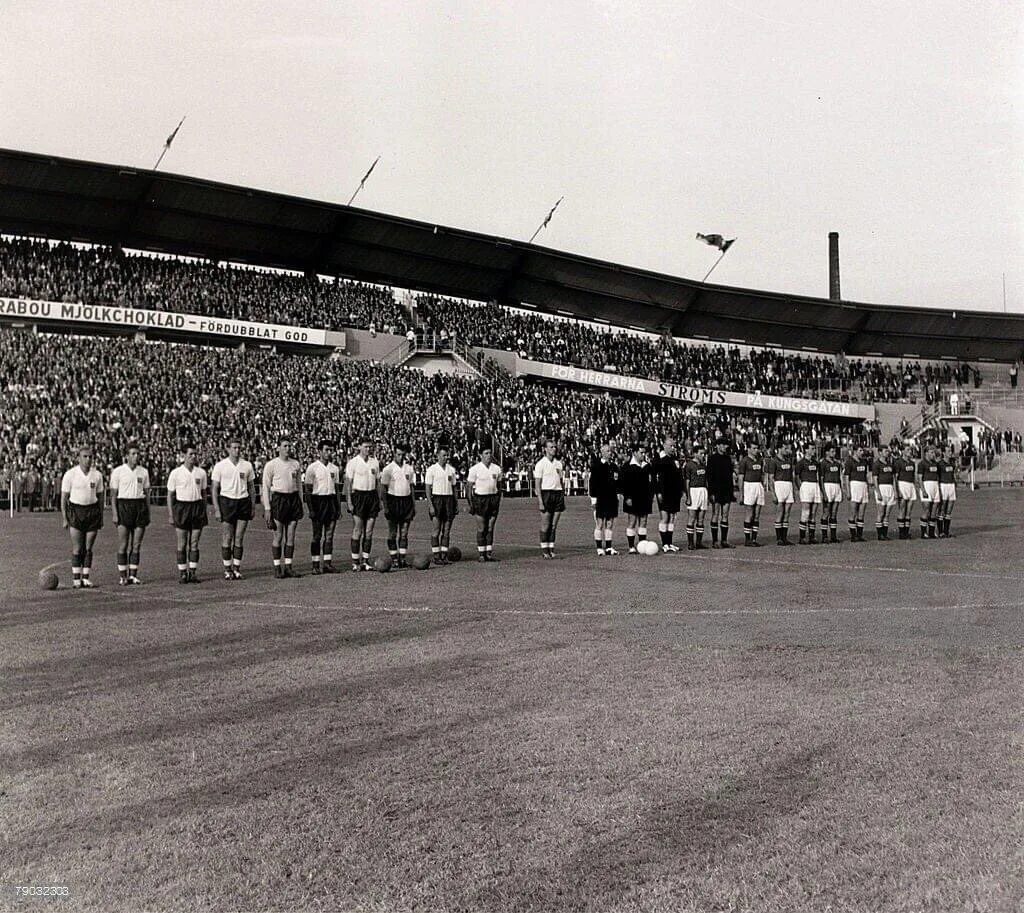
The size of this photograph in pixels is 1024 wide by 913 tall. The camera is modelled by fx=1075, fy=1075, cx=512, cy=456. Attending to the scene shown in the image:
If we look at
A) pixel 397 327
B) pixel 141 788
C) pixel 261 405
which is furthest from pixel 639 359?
pixel 141 788

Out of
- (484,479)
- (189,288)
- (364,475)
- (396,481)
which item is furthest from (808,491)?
(189,288)

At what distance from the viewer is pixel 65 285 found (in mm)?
46812

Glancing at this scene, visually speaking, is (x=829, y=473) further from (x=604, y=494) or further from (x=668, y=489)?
(x=604, y=494)

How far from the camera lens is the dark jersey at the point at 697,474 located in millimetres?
21906

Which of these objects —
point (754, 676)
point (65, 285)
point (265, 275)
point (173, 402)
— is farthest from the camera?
point (265, 275)

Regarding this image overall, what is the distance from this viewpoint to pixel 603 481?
788 inches

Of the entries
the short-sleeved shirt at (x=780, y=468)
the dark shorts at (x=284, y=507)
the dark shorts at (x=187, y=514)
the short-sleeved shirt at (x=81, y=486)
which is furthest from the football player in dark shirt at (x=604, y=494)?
the short-sleeved shirt at (x=81, y=486)

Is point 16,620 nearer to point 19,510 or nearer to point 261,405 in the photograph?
point 19,510

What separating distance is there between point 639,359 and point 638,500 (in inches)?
1732

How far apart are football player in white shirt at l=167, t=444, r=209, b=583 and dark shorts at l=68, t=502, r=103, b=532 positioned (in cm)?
103

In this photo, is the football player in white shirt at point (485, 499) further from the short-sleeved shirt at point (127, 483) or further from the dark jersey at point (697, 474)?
the short-sleeved shirt at point (127, 483)

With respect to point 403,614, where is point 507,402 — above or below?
above

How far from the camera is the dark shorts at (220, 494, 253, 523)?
52.7 feet

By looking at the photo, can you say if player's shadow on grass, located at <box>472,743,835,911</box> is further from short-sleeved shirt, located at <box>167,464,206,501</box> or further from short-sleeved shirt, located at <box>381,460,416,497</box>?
short-sleeved shirt, located at <box>381,460,416,497</box>
